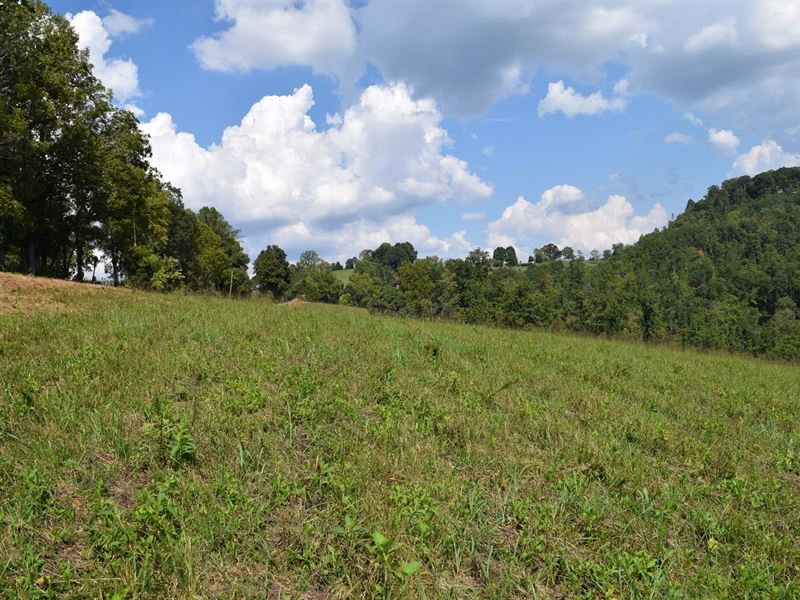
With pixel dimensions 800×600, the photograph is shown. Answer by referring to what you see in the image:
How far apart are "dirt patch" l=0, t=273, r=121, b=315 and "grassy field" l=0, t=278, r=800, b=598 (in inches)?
134

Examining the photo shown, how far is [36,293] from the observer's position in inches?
480

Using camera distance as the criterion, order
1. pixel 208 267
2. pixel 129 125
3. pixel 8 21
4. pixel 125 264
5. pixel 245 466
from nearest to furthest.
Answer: pixel 245 466, pixel 8 21, pixel 129 125, pixel 125 264, pixel 208 267

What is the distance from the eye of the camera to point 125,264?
1513 inches

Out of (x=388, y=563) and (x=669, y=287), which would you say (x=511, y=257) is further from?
(x=388, y=563)

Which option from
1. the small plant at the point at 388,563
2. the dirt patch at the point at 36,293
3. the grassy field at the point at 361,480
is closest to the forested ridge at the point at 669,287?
the dirt patch at the point at 36,293

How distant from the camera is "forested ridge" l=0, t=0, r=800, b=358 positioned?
23344 mm

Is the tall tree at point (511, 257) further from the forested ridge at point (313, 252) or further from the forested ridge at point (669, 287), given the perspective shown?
the forested ridge at point (669, 287)

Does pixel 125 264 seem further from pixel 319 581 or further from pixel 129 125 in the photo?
pixel 319 581

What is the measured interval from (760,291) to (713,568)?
124519 millimetres

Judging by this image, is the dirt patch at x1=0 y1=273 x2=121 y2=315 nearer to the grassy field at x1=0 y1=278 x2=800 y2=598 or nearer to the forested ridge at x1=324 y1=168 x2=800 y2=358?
the grassy field at x1=0 y1=278 x2=800 y2=598

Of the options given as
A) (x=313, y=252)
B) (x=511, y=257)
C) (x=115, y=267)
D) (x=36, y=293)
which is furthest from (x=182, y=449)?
(x=511, y=257)

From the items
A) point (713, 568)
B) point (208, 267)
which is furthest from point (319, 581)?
point (208, 267)

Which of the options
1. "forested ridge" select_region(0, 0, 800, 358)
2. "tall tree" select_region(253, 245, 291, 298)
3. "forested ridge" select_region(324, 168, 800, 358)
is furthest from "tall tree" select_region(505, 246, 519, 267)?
"tall tree" select_region(253, 245, 291, 298)

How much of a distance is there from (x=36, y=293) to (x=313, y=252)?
13991 centimetres
